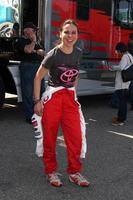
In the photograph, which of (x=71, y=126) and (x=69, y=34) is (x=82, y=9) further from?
(x=71, y=126)

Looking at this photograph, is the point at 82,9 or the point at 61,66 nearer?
the point at 61,66

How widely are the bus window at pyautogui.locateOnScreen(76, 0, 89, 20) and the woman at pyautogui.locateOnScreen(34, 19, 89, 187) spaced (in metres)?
4.17

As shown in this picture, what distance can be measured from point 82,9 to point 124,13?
1526 millimetres

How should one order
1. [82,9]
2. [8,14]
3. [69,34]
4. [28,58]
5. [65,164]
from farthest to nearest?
1. [82,9]
2. [8,14]
3. [28,58]
4. [65,164]
5. [69,34]

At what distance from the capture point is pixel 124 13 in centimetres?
1012

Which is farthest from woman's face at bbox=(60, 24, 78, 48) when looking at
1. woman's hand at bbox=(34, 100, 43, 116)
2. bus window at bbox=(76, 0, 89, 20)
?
bus window at bbox=(76, 0, 89, 20)

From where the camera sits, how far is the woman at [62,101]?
4672 millimetres

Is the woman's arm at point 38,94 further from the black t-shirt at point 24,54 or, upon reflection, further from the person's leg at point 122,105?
the person's leg at point 122,105

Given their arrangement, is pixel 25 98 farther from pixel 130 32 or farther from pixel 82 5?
pixel 130 32

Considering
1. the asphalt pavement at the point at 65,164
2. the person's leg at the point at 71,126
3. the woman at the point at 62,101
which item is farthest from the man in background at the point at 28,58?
the person's leg at the point at 71,126

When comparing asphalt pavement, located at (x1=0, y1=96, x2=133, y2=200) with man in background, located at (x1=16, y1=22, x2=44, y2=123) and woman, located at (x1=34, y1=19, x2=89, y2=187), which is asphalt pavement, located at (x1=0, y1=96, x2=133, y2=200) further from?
man in background, located at (x1=16, y1=22, x2=44, y2=123)

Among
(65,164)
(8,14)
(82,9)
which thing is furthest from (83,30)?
(65,164)

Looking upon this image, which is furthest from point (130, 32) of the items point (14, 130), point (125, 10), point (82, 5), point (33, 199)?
point (33, 199)

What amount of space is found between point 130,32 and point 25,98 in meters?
3.43
